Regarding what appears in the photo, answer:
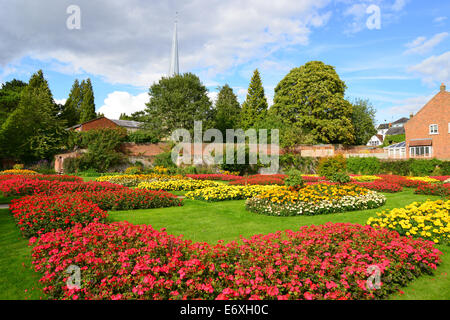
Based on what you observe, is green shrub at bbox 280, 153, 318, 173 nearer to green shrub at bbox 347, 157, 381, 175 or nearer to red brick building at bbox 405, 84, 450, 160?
green shrub at bbox 347, 157, 381, 175

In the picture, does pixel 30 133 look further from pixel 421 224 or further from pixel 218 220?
pixel 421 224

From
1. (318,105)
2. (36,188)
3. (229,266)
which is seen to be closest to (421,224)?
(229,266)

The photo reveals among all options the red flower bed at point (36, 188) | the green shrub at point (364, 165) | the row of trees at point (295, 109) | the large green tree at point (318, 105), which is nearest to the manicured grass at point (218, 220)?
the red flower bed at point (36, 188)

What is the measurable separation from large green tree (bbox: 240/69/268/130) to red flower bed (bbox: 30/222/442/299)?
136 feet

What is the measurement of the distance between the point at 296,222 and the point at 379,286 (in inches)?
142

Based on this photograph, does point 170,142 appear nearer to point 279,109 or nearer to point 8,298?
point 279,109

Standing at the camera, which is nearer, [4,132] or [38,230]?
[38,230]

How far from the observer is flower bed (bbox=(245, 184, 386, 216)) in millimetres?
7945

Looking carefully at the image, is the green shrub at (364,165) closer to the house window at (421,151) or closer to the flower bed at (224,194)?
the house window at (421,151)

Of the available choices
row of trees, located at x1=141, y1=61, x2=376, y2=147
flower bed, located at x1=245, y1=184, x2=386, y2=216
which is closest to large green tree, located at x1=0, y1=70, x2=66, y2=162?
row of trees, located at x1=141, y1=61, x2=376, y2=147

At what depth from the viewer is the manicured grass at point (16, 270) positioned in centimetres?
346

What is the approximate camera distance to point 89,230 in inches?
201
